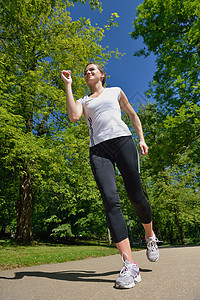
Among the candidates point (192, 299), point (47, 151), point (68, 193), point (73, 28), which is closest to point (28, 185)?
point (68, 193)

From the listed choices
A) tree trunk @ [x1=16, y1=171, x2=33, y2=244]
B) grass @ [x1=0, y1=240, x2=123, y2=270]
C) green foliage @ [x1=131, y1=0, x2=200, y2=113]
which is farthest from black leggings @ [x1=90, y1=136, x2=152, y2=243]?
tree trunk @ [x1=16, y1=171, x2=33, y2=244]

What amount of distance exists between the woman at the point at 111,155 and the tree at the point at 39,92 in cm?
558

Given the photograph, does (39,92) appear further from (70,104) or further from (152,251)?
(152,251)

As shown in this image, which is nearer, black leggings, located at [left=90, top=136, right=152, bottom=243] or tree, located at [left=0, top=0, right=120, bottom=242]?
black leggings, located at [left=90, top=136, right=152, bottom=243]

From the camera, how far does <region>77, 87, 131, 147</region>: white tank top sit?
2.46 metres

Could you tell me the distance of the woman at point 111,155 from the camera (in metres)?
2.21

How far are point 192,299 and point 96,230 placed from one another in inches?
871

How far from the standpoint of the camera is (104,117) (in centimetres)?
250

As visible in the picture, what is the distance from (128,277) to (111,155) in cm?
113

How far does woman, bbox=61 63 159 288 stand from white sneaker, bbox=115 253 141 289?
39 mm

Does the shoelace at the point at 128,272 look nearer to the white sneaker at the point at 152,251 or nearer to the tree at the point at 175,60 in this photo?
the white sneaker at the point at 152,251

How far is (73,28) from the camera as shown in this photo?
11.4 meters

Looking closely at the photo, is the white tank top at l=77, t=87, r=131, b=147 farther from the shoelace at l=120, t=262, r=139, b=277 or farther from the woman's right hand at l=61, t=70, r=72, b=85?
the shoelace at l=120, t=262, r=139, b=277

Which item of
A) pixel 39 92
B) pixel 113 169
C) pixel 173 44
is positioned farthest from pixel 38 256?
pixel 173 44
